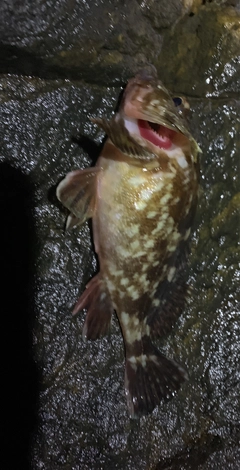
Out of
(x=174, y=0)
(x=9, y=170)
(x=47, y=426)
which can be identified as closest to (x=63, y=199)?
(x=9, y=170)

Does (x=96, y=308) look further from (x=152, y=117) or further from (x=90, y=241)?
(x=152, y=117)

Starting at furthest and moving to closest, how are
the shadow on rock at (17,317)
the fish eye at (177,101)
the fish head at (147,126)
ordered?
1. the fish eye at (177,101)
2. the shadow on rock at (17,317)
3. the fish head at (147,126)

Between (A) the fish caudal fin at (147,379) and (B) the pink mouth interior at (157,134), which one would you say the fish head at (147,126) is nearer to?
(B) the pink mouth interior at (157,134)

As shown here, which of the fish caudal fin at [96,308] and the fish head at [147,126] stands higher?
the fish head at [147,126]

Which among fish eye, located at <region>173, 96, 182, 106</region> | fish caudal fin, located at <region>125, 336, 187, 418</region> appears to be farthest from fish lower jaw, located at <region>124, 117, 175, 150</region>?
fish caudal fin, located at <region>125, 336, 187, 418</region>

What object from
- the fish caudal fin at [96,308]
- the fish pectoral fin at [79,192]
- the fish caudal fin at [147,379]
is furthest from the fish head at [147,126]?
the fish caudal fin at [147,379]

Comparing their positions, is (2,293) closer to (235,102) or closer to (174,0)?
(235,102)

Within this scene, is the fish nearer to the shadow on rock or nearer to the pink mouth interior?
the pink mouth interior
